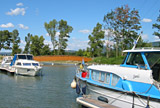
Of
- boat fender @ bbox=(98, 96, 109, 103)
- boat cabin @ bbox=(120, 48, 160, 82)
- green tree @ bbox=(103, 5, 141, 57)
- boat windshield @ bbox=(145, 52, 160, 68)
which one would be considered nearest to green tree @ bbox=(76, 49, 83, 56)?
green tree @ bbox=(103, 5, 141, 57)

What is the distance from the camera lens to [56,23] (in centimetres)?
8919

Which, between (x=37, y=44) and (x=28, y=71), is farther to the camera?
(x=37, y=44)

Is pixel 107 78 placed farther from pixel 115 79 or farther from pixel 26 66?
pixel 26 66

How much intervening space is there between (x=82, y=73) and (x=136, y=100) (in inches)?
209

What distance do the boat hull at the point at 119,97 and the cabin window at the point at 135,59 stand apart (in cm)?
203

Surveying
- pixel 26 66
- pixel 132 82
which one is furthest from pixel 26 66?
pixel 132 82

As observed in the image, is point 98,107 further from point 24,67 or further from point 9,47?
point 9,47

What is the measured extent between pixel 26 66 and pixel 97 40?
4583 cm

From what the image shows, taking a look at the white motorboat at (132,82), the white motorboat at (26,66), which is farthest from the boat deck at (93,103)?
the white motorboat at (26,66)

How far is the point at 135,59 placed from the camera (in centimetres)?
1195

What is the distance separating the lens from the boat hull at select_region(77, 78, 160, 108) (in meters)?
9.91

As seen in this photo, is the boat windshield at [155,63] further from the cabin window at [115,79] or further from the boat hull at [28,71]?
the boat hull at [28,71]

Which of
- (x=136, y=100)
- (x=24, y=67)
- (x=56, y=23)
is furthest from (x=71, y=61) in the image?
(x=136, y=100)

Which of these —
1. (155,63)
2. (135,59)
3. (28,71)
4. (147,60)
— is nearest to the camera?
(155,63)
